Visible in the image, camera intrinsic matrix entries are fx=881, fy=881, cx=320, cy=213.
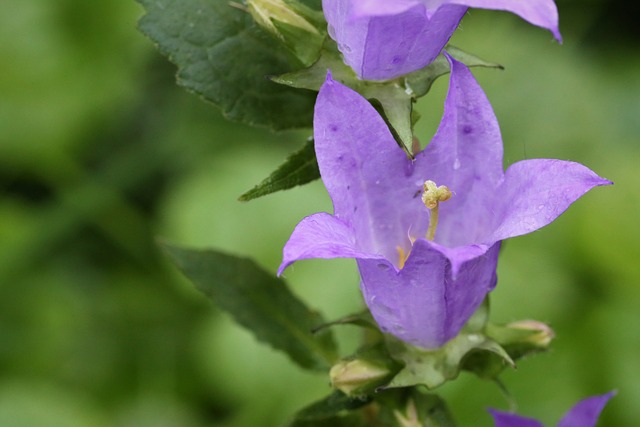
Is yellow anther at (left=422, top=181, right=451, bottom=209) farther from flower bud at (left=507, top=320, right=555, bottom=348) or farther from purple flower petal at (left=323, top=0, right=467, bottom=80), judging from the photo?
flower bud at (left=507, top=320, right=555, bottom=348)

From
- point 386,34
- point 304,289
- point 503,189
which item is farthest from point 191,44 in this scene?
point 304,289

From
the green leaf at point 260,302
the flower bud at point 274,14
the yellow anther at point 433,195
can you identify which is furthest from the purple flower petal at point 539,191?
the green leaf at point 260,302

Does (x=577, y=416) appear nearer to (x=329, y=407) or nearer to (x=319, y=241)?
(x=329, y=407)

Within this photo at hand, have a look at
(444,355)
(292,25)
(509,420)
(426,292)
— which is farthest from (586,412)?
(292,25)

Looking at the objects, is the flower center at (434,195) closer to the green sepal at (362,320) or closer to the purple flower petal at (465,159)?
the purple flower petal at (465,159)

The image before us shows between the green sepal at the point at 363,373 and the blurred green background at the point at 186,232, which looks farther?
the blurred green background at the point at 186,232

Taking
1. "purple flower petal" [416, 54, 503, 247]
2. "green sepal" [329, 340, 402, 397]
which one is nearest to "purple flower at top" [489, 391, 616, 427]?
A: "green sepal" [329, 340, 402, 397]
